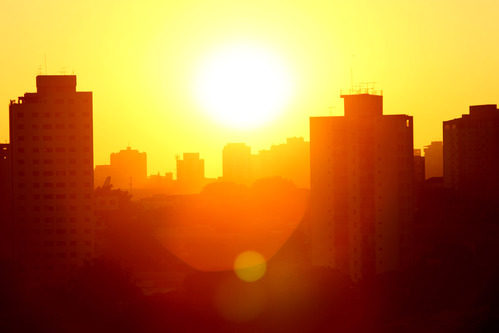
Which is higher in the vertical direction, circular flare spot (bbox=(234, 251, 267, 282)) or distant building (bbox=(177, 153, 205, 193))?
distant building (bbox=(177, 153, 205, 193))

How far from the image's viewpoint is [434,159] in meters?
86.0

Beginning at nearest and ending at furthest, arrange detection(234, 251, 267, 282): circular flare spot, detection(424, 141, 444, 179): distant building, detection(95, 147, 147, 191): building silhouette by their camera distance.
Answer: detection(234, 251, 267, 282): circular flare spot, detection(424, 141, 444, 179): distant building, detection(95, 147, 147, 191): building silhouette

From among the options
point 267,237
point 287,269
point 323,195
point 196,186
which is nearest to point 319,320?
point 287,269

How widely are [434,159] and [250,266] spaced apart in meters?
52.8

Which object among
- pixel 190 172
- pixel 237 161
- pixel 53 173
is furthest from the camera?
pixel 190 172

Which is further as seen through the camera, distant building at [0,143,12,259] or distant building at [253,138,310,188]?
distant building at [253,138,310,188]

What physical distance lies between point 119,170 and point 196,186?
7.10 m

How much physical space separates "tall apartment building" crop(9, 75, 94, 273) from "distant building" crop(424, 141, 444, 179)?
45.5 metres

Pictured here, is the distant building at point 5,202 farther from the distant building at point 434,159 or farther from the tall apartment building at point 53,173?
the distant building at point 434,159

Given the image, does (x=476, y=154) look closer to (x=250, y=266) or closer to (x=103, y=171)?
(x=250, y=266)

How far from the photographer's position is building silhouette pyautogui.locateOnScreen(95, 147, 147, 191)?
281 ft

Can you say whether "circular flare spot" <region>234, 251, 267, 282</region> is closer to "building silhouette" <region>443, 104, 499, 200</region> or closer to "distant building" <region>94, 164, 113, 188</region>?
"building silhouette" <region>443, 104, 499, 200</region>

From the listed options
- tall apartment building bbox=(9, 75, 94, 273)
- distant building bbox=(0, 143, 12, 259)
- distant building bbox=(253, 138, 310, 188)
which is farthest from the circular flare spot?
distant building bbox=(253, 138, 310, 188)

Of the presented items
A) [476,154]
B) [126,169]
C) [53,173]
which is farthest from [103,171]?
[53,173]
